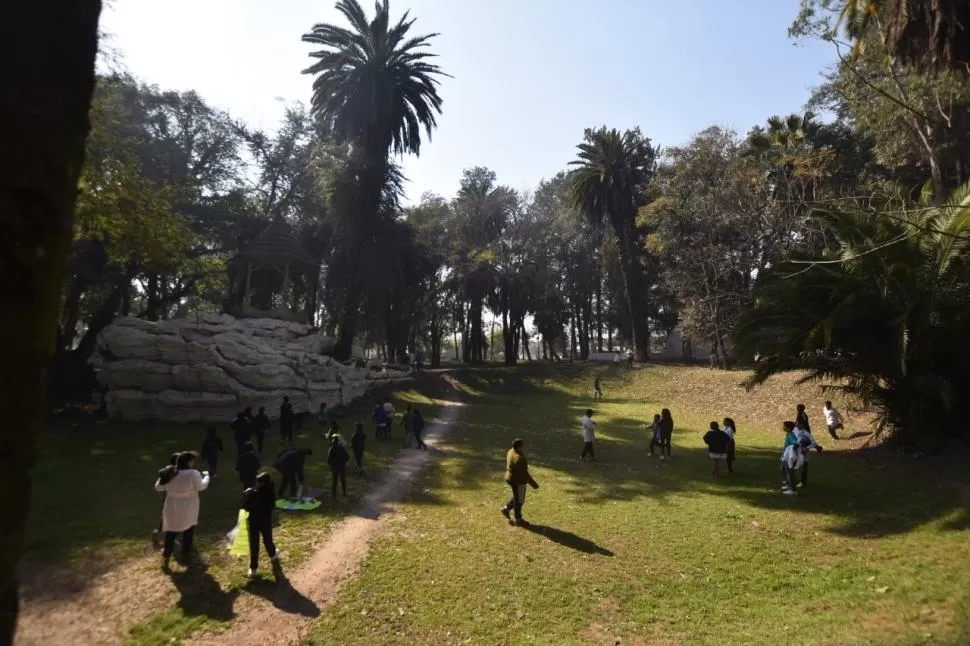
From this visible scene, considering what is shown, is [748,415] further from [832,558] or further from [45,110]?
[45,110]

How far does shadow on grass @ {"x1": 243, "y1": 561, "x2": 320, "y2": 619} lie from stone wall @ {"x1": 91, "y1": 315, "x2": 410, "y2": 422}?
15.2 metres

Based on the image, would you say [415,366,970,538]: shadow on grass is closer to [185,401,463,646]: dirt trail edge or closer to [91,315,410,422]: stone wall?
[185,401,463,646]: dirt trail edge

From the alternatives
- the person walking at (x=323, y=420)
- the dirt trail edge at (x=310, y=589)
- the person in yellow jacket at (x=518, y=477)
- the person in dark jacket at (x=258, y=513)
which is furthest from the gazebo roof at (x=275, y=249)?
the person in dark jacket at (x=258, y=513)

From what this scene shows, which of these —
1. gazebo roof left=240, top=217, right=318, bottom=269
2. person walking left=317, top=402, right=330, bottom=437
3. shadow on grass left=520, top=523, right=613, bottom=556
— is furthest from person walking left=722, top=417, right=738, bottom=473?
gazebo roof left=240, top=217, right=318, bottom=269

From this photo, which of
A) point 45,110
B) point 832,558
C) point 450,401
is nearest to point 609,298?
point 450,401

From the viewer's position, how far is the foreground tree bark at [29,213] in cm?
203

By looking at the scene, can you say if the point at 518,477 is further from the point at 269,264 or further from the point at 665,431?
the point at 269,264

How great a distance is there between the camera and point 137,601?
7.30 metres

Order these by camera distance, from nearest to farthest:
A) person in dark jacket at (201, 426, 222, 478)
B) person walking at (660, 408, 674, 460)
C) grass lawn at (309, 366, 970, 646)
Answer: grass lawn at (309, 366, 970, 646), person in dark jacket at (201, 426, 222, 478), person walking at (660, 408, 674, 460)

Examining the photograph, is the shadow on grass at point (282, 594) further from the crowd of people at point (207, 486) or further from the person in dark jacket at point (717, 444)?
the person in dark jacket at point (717, 444)

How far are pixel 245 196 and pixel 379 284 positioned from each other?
13999mm

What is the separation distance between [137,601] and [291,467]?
13.8 ft

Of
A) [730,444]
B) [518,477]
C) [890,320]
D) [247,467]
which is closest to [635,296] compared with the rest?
[890,320]

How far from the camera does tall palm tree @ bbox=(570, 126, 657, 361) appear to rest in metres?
42.3
